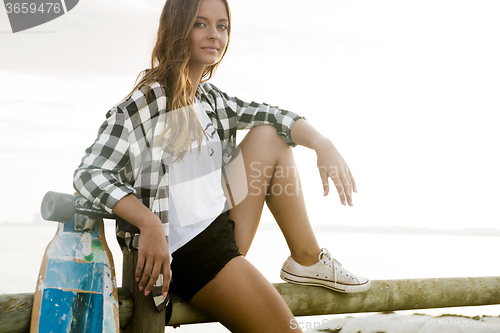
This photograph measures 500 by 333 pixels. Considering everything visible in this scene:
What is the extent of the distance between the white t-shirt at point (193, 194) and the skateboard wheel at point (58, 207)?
0.33 m

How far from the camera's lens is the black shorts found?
1.28 meters

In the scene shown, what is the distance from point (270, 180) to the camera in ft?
5.20

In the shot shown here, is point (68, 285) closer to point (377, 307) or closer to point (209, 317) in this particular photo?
point (209, 317)

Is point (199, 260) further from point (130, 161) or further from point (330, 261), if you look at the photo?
point (330, 261)

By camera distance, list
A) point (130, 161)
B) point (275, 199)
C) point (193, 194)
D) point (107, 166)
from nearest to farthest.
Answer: point (107, 166)
point (130, 161)
point (193, 194)
point (275, 199)

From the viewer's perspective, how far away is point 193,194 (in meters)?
1.38

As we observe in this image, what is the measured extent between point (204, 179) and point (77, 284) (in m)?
0.51

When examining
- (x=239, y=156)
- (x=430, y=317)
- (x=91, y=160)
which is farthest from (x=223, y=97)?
(x=430, y=317)

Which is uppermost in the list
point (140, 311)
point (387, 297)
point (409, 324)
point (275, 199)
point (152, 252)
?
point (275, 199)

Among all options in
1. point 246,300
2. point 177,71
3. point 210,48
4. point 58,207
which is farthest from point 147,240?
point 210,48

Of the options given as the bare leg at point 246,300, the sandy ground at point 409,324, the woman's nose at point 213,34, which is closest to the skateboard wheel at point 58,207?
the bare leg at point 246,300

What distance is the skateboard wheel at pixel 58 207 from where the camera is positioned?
41.8 inches

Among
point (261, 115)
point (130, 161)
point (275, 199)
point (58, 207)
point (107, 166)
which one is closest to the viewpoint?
point (58, 207)

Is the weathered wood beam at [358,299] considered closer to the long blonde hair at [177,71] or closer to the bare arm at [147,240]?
the bare arm at [147,240]
